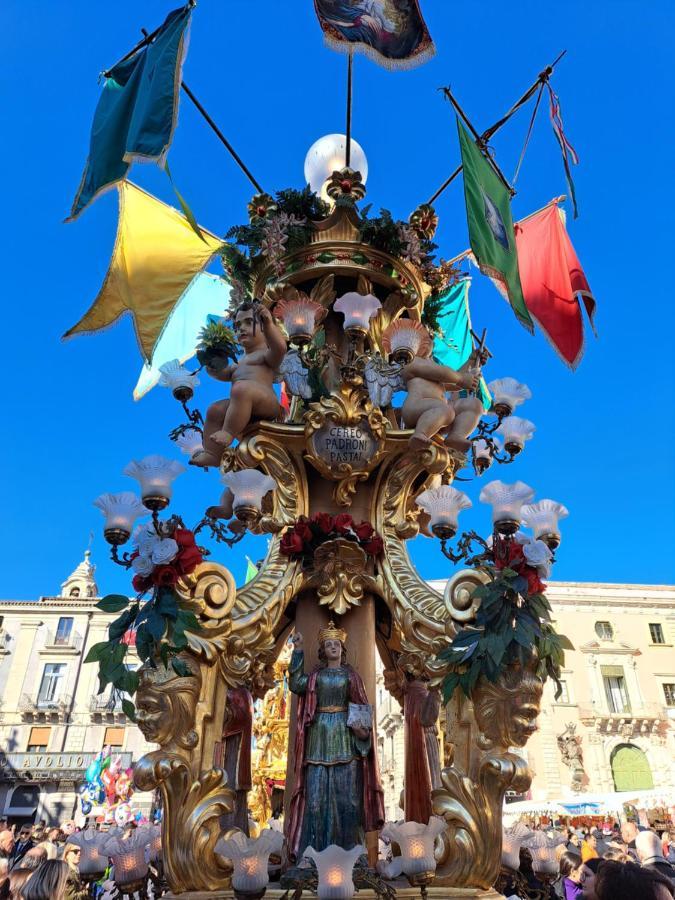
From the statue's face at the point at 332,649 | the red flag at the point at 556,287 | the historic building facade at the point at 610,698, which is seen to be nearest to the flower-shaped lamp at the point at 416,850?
the statue's face at the point at 332,649

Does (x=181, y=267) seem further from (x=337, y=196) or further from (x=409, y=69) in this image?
(x=409, y=69)

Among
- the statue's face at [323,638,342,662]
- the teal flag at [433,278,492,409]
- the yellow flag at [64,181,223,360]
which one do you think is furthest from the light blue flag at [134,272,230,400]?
the statue's face at [323,638,342,662]

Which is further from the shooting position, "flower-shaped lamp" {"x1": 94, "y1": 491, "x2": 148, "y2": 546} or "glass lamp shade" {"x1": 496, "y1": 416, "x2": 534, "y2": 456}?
"glass lamp shade" {"x1": 496, "y1": 416, "x2": 534, "y2": 456}

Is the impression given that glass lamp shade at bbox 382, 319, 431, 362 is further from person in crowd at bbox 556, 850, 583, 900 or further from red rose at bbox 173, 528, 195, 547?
person in crowd at bbox 556, 850, 583, 900

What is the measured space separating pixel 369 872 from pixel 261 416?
4.10 metres

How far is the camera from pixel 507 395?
7500 mm

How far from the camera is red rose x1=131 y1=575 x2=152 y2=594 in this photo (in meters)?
5.71

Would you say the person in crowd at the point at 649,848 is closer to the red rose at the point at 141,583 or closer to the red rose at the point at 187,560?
the red rose at the point at 187,560

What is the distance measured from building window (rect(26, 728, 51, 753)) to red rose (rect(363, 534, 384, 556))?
42882 millimetres

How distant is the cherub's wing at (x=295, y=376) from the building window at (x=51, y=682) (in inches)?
1650

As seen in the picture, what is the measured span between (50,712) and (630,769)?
3287 centimetres

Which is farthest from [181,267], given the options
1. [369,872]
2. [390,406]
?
[369,872]

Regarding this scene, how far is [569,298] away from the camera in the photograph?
27.2ft

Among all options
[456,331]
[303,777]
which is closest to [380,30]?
[456,331]
